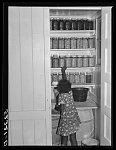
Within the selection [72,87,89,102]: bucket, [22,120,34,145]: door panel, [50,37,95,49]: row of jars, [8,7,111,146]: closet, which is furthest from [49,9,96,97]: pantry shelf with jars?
[22,120,34,145]: door panel

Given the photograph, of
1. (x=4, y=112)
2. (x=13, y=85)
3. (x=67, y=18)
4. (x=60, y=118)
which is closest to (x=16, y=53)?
(x=13, y=85)

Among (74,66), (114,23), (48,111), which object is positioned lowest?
(48,111)

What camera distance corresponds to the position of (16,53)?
1175 mm

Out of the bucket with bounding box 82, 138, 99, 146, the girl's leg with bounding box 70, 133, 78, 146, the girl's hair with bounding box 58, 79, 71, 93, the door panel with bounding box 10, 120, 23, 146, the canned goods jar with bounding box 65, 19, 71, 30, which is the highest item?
the canned goods jar with bounding box 65, 19, 71, 30

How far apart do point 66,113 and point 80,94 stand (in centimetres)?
18

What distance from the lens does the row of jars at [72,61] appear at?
141 cm

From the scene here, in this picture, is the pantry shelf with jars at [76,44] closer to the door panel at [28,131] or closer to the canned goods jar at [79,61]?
→ the canned goods jar at [79,61]

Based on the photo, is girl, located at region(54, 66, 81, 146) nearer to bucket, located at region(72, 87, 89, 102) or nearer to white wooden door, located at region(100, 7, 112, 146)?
bucket, located at region(72, 87, 89, 102)

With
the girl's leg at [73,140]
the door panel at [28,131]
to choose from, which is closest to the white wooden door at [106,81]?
the girl's leg at [73,140]

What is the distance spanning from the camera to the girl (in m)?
1.18

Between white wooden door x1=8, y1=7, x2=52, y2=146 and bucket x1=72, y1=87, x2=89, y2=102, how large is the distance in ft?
0.62

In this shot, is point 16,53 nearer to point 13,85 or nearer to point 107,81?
point 13,85

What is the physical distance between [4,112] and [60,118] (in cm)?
37

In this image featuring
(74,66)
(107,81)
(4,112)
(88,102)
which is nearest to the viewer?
(4,112)
